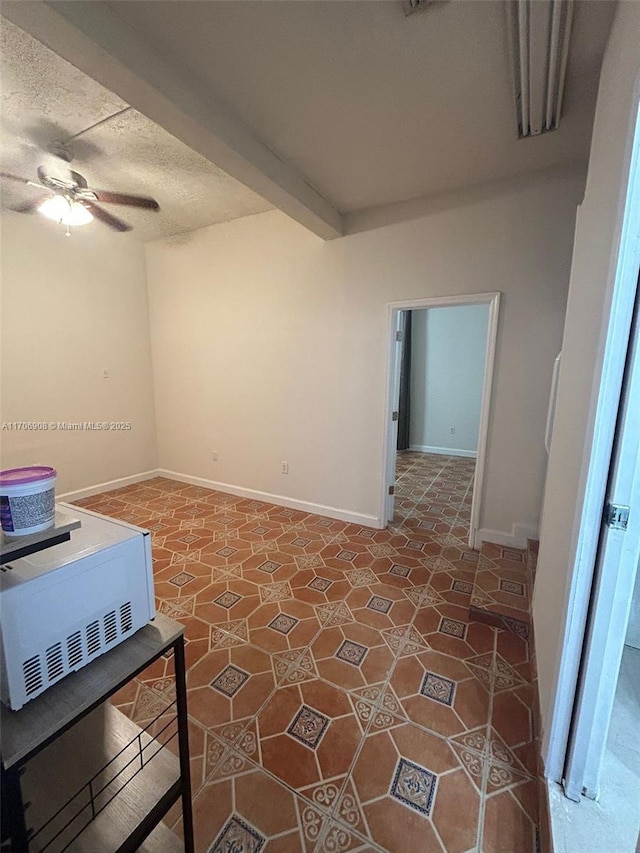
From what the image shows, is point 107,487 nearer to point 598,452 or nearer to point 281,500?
point 281,500

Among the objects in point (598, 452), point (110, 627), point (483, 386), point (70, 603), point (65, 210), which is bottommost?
point (110, 627)

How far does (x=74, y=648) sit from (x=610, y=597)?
1.40 meters

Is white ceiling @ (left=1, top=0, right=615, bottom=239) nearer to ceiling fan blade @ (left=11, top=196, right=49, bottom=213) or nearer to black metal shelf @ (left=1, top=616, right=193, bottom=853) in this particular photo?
ceiling fan blade @ (left=11, top=196, right=49, bottom=213)

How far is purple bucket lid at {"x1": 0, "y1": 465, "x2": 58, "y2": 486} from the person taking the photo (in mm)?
738

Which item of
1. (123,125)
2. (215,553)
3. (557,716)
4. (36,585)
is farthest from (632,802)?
(123,125)

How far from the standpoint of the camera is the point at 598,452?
0.97 meters

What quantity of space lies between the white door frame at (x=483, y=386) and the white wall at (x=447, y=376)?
2793mm

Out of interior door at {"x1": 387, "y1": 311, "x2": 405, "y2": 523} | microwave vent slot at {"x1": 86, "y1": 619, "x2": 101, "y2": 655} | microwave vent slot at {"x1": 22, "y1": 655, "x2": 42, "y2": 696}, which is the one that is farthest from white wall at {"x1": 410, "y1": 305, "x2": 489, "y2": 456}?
microwave vent slot at {"x1": 22, "y1": 655, "x2": 42, "y2": 696}

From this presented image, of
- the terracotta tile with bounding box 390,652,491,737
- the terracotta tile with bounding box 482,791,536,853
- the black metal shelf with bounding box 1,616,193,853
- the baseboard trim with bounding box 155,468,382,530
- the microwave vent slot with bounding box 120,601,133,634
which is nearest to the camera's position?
the black metal shelf with bounding box 1,616,193,853

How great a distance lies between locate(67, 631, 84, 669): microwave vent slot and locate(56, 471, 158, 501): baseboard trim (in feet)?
11.8

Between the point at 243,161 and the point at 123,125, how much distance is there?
0.84m

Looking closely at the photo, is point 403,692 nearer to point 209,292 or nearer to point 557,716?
point 557,716

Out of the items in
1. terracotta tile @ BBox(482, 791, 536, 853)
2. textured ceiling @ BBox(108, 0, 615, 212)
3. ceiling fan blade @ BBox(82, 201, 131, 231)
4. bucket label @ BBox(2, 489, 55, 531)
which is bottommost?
terracotta tile @ BBox(482, 791, 536, 853)

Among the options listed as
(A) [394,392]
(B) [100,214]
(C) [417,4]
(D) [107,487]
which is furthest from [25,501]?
(D) [107,487]
